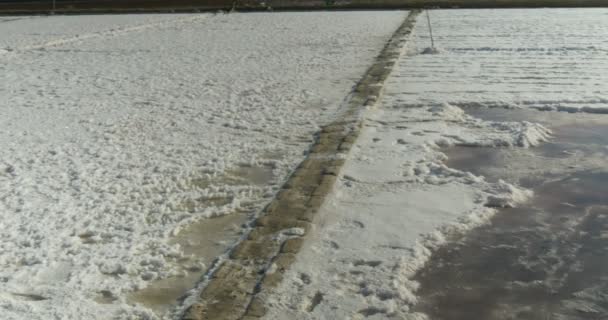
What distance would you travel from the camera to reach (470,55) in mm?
10172

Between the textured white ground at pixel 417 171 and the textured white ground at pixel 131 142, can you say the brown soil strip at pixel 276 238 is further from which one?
the textured white ground at pixel 131 142

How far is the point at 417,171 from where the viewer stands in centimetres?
505

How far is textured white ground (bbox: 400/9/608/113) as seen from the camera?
7.28 meters

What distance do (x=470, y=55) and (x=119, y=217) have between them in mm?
6911

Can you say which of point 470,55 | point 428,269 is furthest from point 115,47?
point 428,269

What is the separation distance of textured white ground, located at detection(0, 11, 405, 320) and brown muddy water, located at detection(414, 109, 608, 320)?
4.12 ft

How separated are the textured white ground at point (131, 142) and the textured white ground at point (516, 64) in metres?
0.92

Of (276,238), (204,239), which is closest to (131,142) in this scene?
(204,239)

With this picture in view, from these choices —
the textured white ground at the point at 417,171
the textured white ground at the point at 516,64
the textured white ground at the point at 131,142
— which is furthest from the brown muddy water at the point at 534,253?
the textured white ground at the point at 516,64

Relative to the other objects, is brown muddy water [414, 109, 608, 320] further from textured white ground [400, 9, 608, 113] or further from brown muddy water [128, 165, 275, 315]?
textured white ground [400, 9, 608, 113]

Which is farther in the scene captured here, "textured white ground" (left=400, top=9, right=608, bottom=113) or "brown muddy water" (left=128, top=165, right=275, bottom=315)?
"textured white ground" (left=400, top=9, right=608, bottom=113)

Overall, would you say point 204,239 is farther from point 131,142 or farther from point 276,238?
point 131,142

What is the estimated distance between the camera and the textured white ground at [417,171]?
337 cm

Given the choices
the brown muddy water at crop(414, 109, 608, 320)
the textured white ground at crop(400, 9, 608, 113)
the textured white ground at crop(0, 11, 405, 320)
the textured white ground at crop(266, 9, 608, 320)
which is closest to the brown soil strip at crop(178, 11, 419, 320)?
the textured white ground at crop(266, 9, 608, 320)
